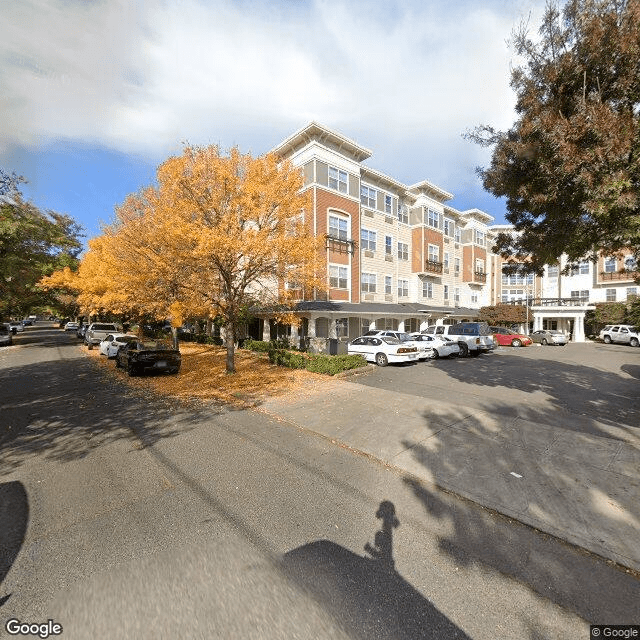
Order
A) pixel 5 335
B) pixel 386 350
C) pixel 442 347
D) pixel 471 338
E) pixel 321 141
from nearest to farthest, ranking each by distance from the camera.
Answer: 1. pixel 386 350
2. pixel 442 347
3. pixel 471 338
4. pixel 321 141
5. pixel 5 335

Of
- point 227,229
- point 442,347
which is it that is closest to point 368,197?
point 442,347

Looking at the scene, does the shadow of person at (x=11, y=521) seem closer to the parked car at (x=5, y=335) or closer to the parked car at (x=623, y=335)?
the parked car at (x=5, y=335)

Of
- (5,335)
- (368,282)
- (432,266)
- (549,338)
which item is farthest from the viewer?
(432,266)

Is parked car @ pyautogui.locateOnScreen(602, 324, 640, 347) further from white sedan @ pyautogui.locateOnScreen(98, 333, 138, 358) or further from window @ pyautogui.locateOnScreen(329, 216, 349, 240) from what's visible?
white sedan @ pyautogui.locateOnScreen(98, 333, 138, 358)

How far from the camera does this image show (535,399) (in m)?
9.27

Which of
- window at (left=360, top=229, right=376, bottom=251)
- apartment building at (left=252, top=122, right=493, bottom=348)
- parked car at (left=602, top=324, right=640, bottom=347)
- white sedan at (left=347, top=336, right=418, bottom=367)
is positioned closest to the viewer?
white sedan at (left=347, top=336, right=418, bottom=367)

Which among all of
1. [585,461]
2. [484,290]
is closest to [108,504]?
[585,461]

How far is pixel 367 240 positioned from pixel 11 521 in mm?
25498

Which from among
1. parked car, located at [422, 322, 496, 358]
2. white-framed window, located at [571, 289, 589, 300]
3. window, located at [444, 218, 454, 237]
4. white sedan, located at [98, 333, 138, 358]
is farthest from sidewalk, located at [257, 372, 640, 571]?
white-framed window, located at [571, 289, 589, 300]

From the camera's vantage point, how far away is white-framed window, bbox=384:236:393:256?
27.9 metres

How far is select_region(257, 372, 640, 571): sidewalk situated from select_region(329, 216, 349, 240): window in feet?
56.5

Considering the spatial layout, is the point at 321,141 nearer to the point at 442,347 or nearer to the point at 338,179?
the point at 338,179

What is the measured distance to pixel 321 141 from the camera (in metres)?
22.6

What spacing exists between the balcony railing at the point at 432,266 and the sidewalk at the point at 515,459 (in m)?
24.1
